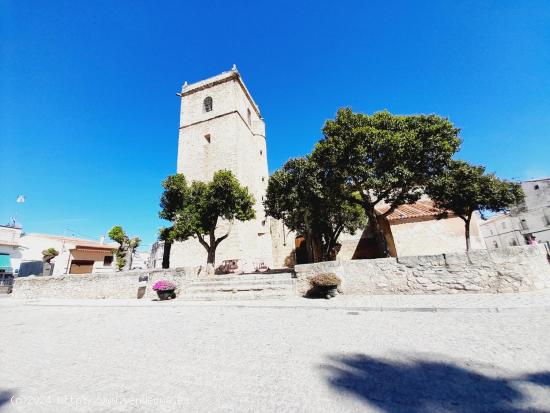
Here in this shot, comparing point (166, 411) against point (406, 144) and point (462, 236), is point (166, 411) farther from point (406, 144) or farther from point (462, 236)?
point (462, 236)

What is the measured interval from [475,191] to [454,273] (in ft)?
20.9

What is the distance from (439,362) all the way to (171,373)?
3.68 meters

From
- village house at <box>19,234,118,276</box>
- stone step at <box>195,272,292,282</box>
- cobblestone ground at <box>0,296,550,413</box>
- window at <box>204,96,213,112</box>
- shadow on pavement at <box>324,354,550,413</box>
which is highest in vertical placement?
window at <box>204,96,213,112</box>

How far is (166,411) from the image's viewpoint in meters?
2.30

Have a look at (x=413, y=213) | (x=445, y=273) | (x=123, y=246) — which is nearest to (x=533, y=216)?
(x=413, y=213)

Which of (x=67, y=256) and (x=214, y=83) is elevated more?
(x=214, y=83)

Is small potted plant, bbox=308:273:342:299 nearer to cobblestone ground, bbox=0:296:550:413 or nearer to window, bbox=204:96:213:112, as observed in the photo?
cobblestone ground, bbox=0:296:550:413

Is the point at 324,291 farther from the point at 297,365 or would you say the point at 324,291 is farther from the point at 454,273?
the point at 297,365

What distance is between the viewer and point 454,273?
7.79 metres

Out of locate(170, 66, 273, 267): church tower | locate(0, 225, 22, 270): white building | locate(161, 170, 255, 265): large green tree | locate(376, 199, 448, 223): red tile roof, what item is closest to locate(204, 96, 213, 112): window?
locate(170, 66, 273, 267): church tower

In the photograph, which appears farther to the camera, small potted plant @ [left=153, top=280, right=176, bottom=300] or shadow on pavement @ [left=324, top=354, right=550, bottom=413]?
small potted plant @ [left=153, top=280, right=176, bottom=300]

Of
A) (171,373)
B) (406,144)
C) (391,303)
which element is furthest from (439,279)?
(171,373)

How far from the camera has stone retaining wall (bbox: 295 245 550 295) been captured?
737 centimetres

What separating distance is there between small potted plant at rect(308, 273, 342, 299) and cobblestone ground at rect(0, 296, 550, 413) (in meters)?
2.63
